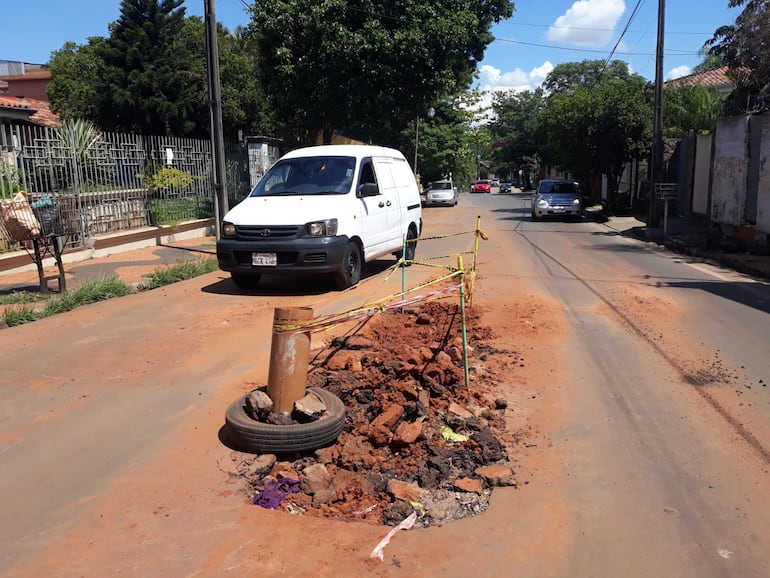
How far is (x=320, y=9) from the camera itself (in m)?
21.3

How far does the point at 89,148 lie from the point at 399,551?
42.9ft

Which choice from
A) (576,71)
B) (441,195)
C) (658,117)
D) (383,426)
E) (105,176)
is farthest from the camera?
(576,71)

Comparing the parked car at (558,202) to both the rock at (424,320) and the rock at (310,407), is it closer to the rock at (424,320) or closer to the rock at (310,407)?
the rock at (424,320)

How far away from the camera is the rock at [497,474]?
13.2 ft

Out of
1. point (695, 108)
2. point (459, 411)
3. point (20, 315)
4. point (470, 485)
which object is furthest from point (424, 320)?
point (695, 108)

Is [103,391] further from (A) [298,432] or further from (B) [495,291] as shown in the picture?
(B) [495,291]

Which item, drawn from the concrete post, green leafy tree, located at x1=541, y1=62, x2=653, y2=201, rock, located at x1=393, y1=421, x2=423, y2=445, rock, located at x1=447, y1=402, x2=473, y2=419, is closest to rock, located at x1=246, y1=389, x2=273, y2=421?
the concrete post

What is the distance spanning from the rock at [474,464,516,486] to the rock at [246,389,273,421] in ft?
4.57

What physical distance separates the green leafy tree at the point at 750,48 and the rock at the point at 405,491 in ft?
51.6

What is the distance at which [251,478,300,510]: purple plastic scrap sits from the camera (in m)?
3.78

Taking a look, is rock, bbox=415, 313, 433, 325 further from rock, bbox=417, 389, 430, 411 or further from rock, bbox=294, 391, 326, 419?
rock, bbox=294, 391, 326, 419

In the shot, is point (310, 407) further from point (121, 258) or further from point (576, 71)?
point (576, 71)

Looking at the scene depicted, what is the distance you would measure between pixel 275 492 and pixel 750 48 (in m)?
16.7

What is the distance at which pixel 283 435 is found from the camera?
4.25 m
